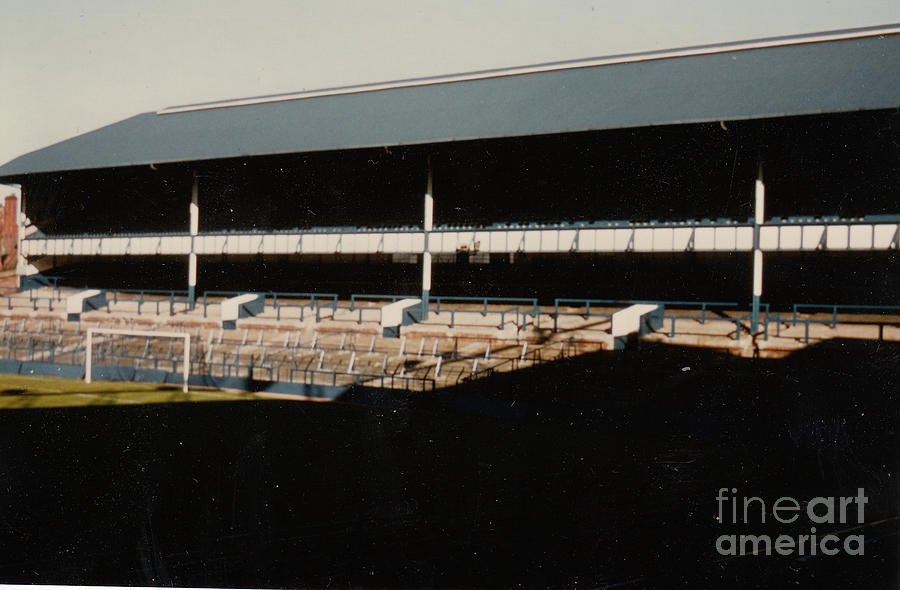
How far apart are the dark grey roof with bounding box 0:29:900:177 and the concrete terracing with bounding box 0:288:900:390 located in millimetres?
6156

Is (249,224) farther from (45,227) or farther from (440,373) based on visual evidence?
(440,373)

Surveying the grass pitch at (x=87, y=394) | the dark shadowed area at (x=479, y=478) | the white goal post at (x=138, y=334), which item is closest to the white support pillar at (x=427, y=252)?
the dark shadowed area at (x=479, y=478)

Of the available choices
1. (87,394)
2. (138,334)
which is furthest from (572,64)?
(87,394)

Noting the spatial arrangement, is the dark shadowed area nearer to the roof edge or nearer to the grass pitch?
the grass pitch

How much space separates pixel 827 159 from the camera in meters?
20.8

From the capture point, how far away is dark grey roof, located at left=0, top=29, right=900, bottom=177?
18.7 metres

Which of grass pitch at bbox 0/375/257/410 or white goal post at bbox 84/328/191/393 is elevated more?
white goal post at bbox 84/328/191/393

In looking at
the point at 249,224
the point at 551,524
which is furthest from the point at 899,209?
the point at 249,224

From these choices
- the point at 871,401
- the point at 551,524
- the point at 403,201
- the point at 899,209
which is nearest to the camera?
the point at 551,524

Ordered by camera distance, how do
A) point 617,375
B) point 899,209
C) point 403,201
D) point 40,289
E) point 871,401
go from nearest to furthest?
point 871,401 < point 617,375 < point 899,209 < point 403,201 < point 40,289

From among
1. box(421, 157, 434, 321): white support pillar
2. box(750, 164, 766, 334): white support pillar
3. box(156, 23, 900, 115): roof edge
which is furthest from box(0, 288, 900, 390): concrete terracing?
box(156, 23, 900, 115): roof edge

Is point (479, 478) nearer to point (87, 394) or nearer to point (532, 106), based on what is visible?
point (87, 394)

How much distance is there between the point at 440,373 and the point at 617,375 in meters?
4.99

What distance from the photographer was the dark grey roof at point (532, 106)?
61.5ft
